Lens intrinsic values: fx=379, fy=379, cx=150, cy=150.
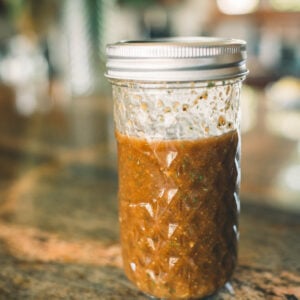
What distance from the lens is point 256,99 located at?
2137 millimetres

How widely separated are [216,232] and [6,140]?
107 centimetres

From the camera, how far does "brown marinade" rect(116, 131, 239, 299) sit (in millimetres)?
425

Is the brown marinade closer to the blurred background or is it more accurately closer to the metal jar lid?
the metal jar lid

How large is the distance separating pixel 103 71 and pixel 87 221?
1962mm

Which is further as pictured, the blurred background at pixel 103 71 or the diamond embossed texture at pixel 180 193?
the blurred background at pixel 103 71

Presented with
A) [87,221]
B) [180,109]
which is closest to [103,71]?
[87,221]

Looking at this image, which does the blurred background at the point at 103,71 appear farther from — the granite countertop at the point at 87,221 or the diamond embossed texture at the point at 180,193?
the diamond embossed texture at the point at 180,193

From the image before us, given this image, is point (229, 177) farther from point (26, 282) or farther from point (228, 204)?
point (26, 282)

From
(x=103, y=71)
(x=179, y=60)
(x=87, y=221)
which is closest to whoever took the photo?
(x=179, y=60)

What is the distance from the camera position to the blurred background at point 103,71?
3.77ft

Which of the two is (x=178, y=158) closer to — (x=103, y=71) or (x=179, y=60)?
(x=179, y=60)

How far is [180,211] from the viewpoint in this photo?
439 millimetres

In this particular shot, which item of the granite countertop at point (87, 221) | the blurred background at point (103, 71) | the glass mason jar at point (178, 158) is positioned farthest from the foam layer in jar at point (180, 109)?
the blurred background at point (103, 71)

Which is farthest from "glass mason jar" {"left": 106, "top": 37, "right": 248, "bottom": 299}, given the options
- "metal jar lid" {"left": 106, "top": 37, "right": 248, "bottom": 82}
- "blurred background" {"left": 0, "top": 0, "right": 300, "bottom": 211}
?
Result: "blurred background" {"left": 0, "top": 0, "right": 300, "bottom": 211}
